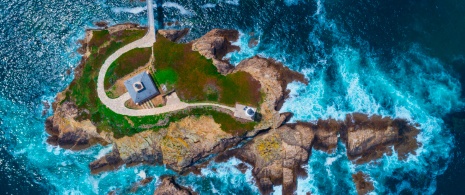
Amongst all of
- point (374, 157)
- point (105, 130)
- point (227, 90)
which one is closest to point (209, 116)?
point (227, 90)

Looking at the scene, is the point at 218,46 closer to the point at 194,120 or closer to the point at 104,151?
the point at 194,120

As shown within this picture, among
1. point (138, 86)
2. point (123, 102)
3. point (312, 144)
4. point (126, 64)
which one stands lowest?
point (312, 144)

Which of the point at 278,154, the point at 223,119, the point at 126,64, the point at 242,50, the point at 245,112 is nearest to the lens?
the point at 245,112

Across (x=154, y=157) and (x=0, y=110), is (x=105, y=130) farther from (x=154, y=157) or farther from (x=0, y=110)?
(x=0, y=110)

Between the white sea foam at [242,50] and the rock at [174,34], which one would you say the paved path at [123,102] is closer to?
the rock at [174,34]

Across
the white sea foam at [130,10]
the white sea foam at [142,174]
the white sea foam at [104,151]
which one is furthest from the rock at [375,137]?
the white sea foam at [130,10]

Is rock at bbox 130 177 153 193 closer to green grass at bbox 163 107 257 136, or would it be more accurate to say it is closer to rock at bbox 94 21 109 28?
green grass at bbox 163 107 257 136

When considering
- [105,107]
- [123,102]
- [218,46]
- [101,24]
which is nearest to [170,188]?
[123,102]
